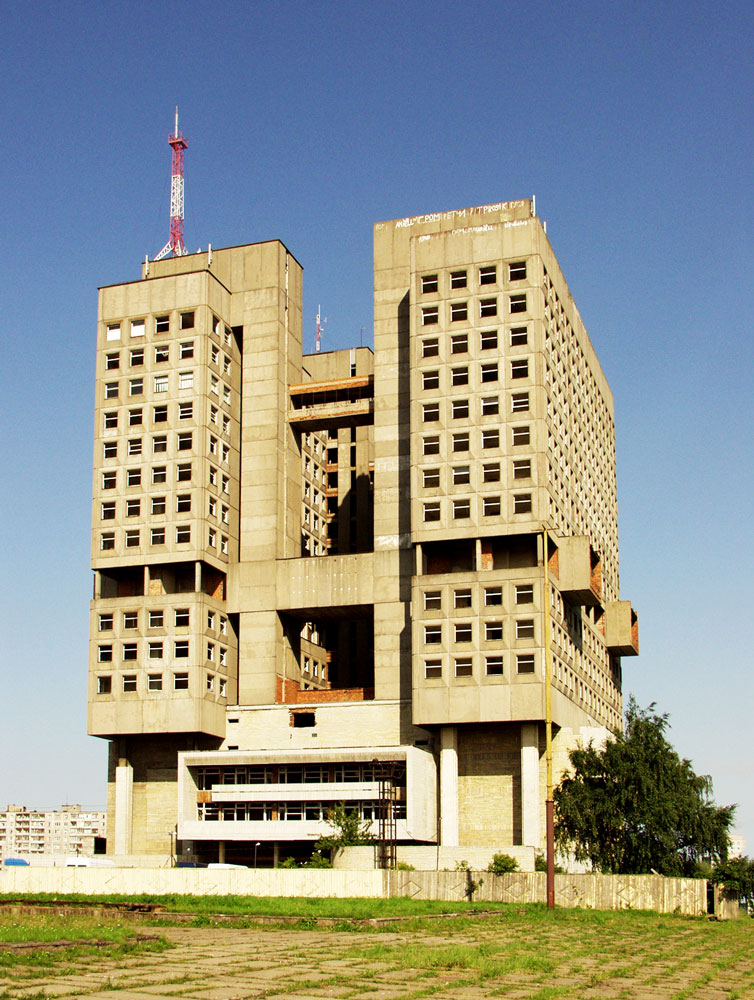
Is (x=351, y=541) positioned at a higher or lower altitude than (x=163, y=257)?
lower

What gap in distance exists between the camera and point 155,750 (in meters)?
110

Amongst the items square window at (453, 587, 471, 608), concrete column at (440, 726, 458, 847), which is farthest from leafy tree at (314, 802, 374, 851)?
square window at (453, 587, 471, 608)

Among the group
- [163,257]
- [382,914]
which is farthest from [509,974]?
[163,257]

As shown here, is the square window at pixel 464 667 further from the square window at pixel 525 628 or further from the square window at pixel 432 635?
the square window at pixel 525 628

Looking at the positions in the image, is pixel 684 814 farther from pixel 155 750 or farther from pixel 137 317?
pixel 137 317

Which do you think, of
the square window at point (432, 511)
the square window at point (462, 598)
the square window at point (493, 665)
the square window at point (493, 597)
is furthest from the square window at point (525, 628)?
the square window at point (432, 511)

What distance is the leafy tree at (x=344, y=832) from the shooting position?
9131 centimetres

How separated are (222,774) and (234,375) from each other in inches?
1428

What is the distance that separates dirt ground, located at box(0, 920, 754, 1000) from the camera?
2803 centimetres

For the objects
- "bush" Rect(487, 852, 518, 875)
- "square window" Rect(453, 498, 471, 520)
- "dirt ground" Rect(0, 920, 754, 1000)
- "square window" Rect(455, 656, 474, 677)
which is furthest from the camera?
"square window" Rect(453, 498, 471, 520)

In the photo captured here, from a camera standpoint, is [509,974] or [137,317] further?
[137,317]

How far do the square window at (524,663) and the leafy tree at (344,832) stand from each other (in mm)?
16456

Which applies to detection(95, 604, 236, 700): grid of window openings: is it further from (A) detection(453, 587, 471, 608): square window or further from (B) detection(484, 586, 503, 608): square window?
(B) detection(484, 586, 503, 608): square window

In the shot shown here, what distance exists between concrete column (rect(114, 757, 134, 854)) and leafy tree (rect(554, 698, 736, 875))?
36.4m
